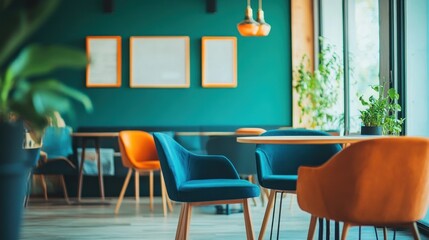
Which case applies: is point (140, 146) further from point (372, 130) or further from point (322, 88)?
point (372, 130)

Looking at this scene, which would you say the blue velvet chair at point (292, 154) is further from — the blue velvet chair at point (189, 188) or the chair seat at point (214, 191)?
the chair seat at point (214, 191)

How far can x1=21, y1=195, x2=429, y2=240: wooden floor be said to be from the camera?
445 centimetres

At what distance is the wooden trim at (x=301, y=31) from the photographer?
7692 millimetres

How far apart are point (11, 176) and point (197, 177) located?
2107 mm

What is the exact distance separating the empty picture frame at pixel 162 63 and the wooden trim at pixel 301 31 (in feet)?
4.74

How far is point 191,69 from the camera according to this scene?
768 cm

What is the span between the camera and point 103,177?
7.45 metres

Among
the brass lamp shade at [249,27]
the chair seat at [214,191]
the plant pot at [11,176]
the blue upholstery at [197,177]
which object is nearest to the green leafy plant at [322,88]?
the brass lamp shade at [249,27]

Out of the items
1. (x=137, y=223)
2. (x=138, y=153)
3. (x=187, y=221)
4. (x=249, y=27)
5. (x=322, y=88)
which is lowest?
(x=137, y=223)

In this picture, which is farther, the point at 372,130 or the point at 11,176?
the point at 372,130

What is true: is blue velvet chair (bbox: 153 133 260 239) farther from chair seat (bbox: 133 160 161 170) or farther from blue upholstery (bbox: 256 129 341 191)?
chair seat (bbox: 133 160 161 170)

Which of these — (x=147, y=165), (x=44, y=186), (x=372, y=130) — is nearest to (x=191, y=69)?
(x=147, y=165)

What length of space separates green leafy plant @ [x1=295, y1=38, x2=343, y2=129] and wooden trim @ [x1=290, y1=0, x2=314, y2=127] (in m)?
0.25

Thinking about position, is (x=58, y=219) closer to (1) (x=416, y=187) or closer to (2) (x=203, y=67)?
(2) (x=203, y=67)
